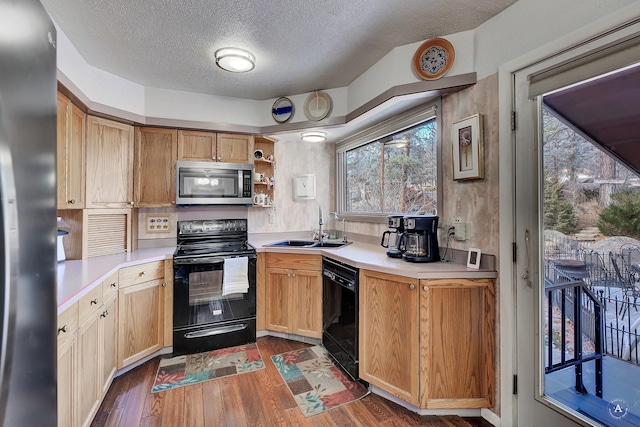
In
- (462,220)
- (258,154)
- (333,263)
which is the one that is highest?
(258,154)

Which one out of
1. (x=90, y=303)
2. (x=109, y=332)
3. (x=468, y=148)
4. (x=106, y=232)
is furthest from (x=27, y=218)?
(x=106, y=232)

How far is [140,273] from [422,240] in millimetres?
2283

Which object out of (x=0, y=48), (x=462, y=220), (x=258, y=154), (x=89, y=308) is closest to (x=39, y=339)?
(x=0, y=48)

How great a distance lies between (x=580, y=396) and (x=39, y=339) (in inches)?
86.9

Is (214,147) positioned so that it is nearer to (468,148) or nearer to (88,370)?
(88,370)

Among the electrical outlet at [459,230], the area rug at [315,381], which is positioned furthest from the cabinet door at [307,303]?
the electrical outlet at [459,230]

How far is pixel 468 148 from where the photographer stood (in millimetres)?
1915

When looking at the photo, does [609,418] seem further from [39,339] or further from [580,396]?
[39,339]

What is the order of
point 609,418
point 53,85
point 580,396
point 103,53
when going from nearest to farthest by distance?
1. point 53,85
2. point 609,418
3. point 580,396
4. point 103,53

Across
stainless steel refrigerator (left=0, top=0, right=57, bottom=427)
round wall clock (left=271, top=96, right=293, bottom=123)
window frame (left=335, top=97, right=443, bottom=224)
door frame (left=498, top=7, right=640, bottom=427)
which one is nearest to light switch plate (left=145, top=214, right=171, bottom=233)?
round wall clock (left=271, top=96, right=293, bottom=123)

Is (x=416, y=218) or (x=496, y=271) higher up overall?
(x=416, y=218)

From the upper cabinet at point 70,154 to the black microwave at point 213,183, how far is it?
0.75 meters

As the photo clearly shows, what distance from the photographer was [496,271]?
1790 millimetres

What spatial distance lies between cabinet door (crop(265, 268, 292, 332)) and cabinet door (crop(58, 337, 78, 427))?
5.27 feet
